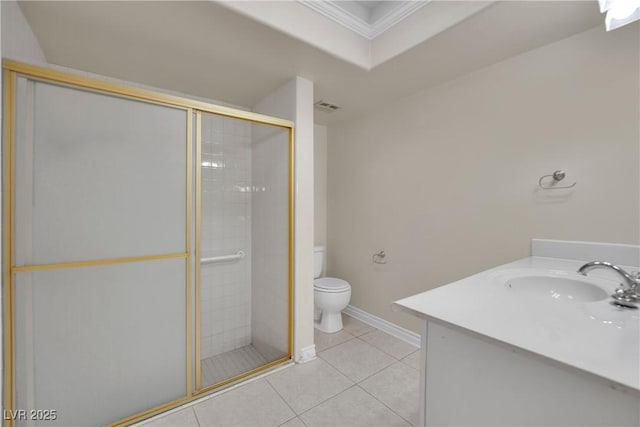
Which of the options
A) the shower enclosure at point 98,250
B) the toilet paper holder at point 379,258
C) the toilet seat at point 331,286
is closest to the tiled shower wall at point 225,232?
the shower enclosure at point 98,250

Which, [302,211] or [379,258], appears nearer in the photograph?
[302,211]

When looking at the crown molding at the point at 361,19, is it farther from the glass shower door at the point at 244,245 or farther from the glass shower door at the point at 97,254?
the glass shower door at the point at 97,254

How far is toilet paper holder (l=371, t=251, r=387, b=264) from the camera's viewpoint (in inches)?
106

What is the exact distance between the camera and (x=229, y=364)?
2.23 m

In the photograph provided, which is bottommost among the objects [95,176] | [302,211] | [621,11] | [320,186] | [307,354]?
[307,354]

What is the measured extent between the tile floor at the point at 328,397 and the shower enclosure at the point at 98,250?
0.17 meters

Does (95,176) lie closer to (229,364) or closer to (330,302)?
(229,364)

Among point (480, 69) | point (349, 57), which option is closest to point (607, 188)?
point (480, 69)

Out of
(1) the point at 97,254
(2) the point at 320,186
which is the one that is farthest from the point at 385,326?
(1) the point at 97,254

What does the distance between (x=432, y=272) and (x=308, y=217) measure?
1133 millimetres

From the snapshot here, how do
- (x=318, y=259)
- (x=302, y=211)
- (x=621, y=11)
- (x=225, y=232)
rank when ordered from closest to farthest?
(x=621, y=11) → (x=302, y=211) → (x=225, y=232) → (x=318, y=259)

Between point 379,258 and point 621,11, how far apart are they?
7.07ft

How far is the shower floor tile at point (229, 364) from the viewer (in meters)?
1.97

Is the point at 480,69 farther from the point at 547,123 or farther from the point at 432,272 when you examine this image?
the point at 432,272
